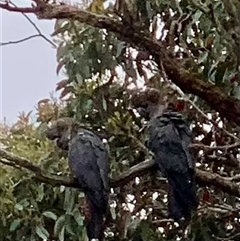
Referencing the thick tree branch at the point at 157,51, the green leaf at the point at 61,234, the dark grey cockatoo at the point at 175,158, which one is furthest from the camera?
the green leaf at the point at 61,234

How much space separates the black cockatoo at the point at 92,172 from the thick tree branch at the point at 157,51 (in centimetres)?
25

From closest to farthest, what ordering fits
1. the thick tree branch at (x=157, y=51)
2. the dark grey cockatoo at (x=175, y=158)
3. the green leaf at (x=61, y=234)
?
the thick tree branch at (x=157, y=51) < the dark grey cockatoo at (x=175, y=158) < the green leaf at (x=61, y=234)

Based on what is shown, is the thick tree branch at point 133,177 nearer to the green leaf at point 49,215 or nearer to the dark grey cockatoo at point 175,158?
the dark grey cockatoo at point 175,158

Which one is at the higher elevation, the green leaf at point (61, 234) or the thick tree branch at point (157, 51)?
the thick tree branch at point (157, 51)

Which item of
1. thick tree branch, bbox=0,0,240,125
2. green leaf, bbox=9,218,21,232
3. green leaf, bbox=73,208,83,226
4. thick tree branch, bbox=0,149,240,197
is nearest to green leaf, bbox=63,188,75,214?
green leaf, bbox=73,208,83,226

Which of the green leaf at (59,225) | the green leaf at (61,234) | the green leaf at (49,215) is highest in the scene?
the green leaf at (49,215)

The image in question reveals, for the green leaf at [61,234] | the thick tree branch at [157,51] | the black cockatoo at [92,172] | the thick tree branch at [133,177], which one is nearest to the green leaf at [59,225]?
the green leaf at [61,234]

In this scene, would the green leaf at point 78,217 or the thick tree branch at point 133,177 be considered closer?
the thick tree branch at point 133,177

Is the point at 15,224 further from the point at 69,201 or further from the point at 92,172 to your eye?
the point at 92,172

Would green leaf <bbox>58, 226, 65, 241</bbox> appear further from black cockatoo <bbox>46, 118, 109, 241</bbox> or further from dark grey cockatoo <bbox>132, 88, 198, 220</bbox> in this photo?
dark grey cockatoo <bbox>132, 88, 198, 220</bbox>

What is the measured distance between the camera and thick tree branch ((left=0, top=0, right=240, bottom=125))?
4.76 feet

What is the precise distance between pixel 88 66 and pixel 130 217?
0.36m

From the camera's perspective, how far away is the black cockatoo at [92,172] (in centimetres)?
159

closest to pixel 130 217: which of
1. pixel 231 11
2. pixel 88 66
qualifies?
pixel 88 66
